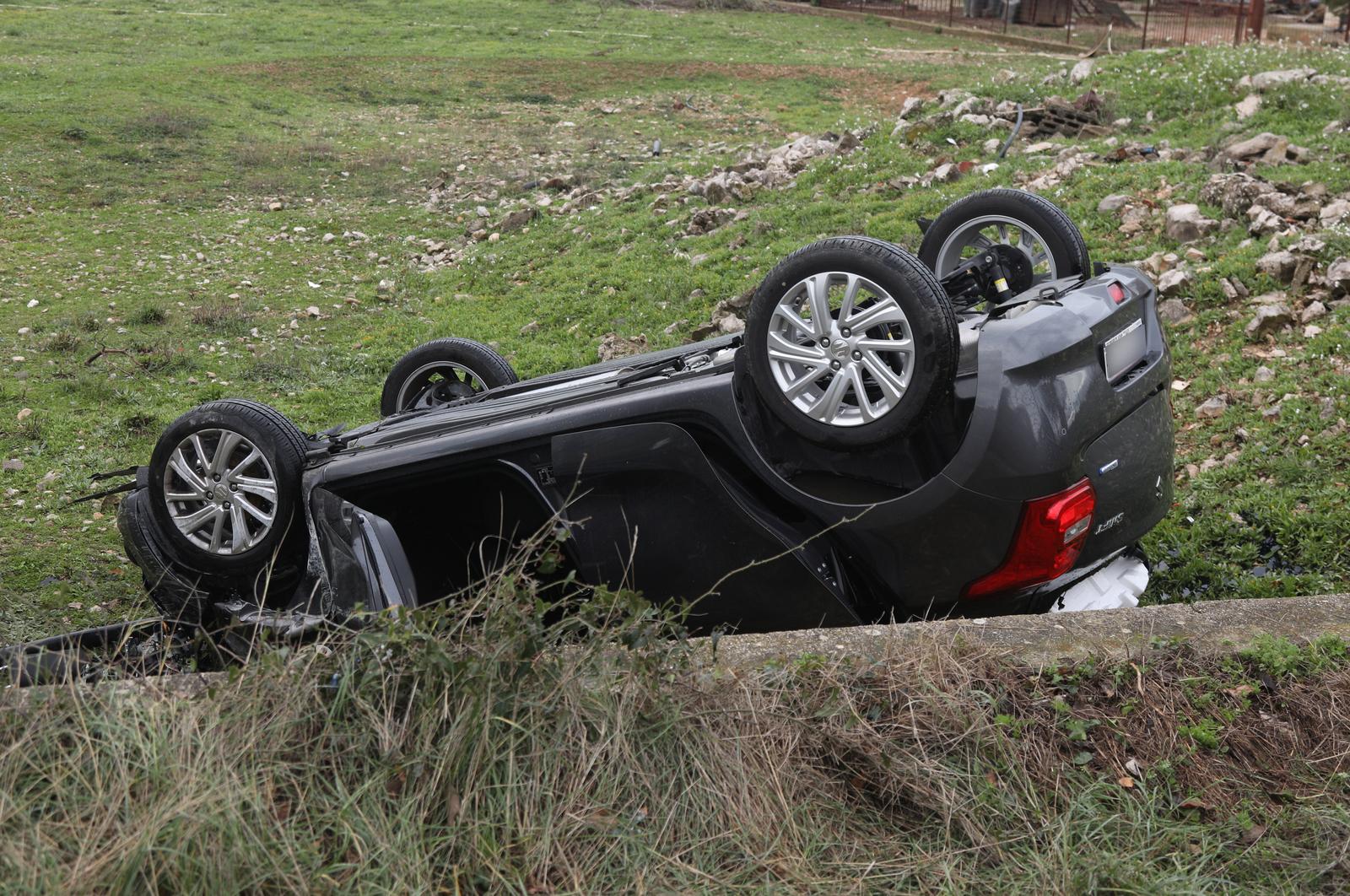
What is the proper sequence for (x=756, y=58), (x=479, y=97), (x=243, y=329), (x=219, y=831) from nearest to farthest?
1. (x=219, y=831)
2. (x=243, y=329)
3. (x=479, y=97)
4. (x=756, y=58)

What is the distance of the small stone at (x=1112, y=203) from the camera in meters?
9.41

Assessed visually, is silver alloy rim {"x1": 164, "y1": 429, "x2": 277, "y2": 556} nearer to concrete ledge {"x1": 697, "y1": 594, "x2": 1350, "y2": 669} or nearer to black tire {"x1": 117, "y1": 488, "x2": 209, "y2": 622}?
black tire {"x1": 117, "y1": 488, "x2": 209, "y2": 622}

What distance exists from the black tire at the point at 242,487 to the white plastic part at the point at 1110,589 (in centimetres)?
276

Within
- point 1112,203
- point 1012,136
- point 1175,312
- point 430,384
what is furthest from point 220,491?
point 1012,136

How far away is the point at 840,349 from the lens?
3.62m

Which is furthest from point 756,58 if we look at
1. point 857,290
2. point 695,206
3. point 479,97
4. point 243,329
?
point 857,290

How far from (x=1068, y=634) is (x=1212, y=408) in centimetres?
367

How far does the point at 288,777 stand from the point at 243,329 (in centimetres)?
857

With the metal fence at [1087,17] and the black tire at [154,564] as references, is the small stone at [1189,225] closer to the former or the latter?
the black tire at [154,564]

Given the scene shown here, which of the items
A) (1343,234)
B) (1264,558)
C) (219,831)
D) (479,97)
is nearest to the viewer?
(219,831)

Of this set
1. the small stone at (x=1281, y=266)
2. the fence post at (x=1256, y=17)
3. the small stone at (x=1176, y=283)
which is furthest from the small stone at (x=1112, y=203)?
the fence post at (x=1256, y=17)

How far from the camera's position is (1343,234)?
25.4 ft

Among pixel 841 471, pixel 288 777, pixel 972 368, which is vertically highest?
pixel 972 368

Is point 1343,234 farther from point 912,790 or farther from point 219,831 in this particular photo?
point 219,831
